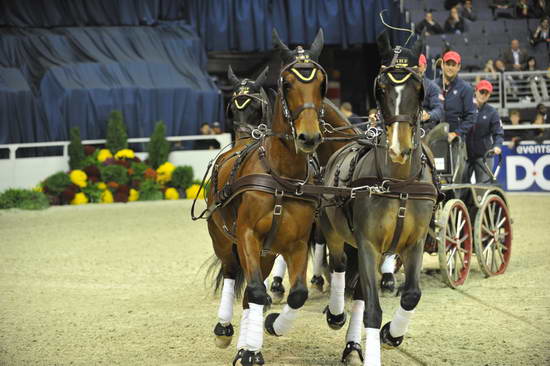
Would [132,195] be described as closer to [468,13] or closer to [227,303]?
[468,13]

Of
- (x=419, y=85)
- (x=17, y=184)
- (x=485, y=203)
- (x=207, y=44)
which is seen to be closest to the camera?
(x=419, y=85)

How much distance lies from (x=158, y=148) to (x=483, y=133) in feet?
28.9

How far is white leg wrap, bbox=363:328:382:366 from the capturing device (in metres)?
4.56

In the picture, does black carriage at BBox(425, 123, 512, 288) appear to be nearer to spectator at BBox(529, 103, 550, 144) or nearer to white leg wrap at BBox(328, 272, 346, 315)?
white leg wrap at BBox(328, 272, 346, 315)

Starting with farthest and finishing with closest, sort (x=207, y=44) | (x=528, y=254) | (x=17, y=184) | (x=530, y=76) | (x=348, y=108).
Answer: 1. (x=207, y=44)
2. (x=530, y=76)
3. (x=17, y=184)
4. (x=348, y=108)
5. (x=528, y=254)

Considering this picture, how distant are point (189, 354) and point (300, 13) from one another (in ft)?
53.0

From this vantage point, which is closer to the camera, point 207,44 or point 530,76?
point 530,76

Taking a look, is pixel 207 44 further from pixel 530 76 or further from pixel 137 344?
pixel 137 344

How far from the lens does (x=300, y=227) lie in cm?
486

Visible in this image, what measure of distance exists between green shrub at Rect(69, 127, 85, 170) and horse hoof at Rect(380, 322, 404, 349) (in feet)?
37.7

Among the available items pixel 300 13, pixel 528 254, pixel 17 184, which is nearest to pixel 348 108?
pixel 528 254

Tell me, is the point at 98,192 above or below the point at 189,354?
below

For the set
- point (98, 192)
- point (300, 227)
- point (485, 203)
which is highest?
point (300, 227)

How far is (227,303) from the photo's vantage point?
5535 mm
